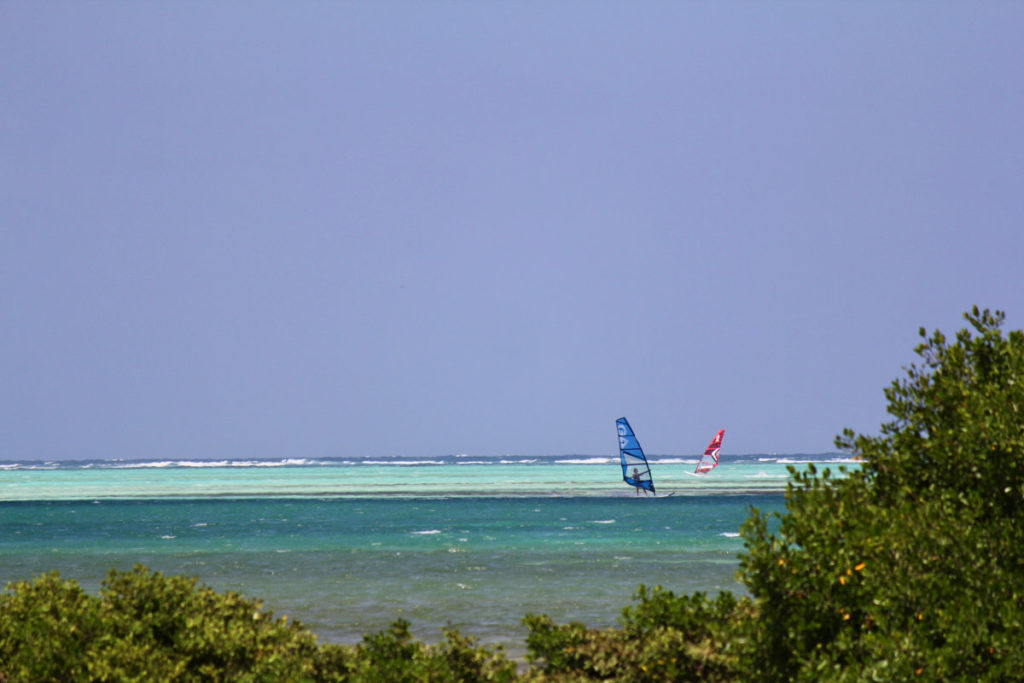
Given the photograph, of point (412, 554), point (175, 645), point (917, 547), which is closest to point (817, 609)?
point (917, 547)

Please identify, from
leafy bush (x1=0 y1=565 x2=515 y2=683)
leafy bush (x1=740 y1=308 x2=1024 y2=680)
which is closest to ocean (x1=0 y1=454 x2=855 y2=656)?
leafy bush (x1=0 y1=565 x2=515 y2=683)

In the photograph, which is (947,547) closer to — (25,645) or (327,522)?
(25,645)

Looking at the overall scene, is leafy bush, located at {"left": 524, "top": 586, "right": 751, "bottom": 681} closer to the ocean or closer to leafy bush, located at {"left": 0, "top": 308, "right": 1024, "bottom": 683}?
leafy bush, located at {"left": 0, "top": 308, "right": 1024, "bottom": 683}

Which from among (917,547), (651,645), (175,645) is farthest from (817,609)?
(175,645)

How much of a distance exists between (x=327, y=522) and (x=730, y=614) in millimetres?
45872

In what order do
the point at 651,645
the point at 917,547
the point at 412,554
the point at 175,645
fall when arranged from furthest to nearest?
the point at 412,554 < the point at 651,645 < the point at 175,645 < the point at 917,547

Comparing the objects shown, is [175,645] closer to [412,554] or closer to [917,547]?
[917,547]

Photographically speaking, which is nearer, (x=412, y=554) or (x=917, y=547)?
(x=917, y=547)

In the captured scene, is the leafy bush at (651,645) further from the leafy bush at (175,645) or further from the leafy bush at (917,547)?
Result: the leafy bush at (917,547)

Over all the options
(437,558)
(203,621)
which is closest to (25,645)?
(203,621)

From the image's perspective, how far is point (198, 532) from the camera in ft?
158

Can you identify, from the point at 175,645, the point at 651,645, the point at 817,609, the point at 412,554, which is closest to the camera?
the point at 817,609

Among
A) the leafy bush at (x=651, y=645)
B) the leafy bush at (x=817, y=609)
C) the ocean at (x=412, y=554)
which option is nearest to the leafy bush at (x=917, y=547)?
the leafy bush at (x=817, y=609)

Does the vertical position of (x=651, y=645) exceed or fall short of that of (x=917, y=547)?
it falls short
